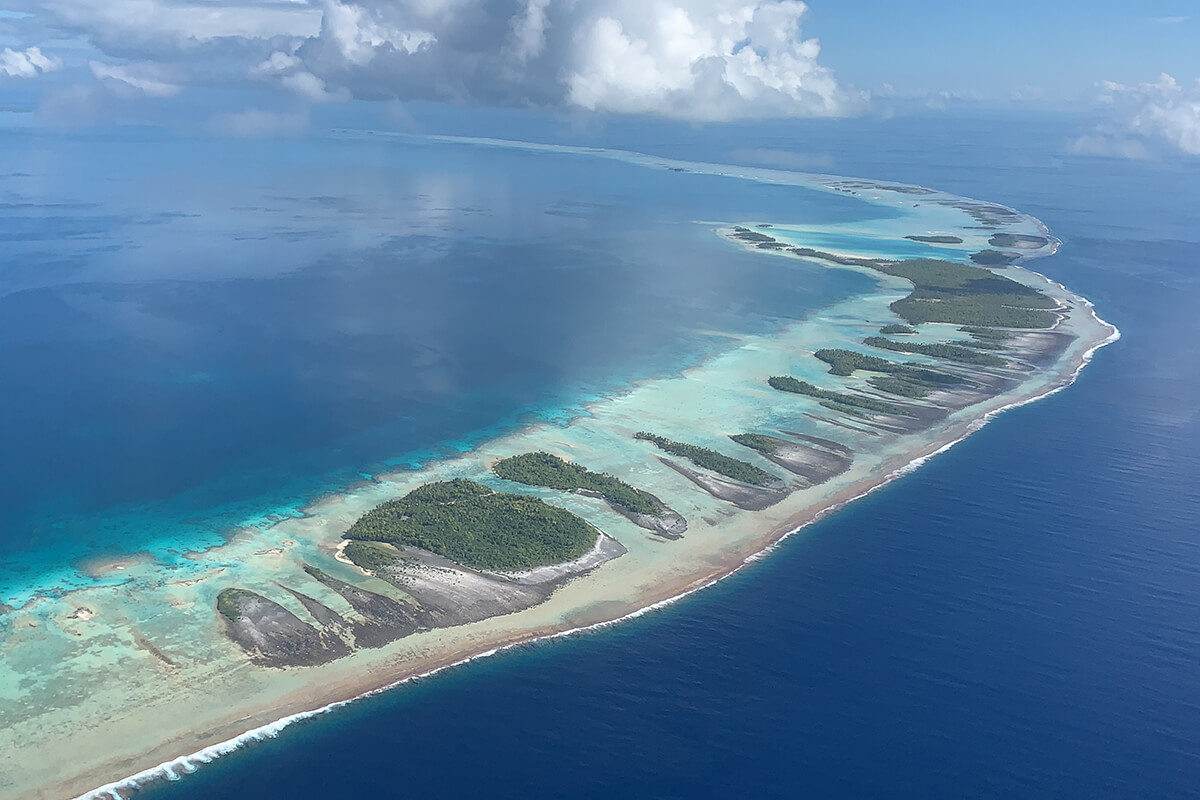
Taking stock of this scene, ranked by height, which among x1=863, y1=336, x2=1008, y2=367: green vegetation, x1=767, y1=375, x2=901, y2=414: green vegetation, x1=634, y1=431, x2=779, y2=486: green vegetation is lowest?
x1=634, y1=431, x2=779, y2=486: green vegetation

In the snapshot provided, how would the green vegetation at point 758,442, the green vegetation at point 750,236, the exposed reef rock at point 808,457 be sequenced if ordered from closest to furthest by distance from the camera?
the exposed reef rock at point 808,457, the green vegetation at point 758,442, the green vegetation at point 750,236

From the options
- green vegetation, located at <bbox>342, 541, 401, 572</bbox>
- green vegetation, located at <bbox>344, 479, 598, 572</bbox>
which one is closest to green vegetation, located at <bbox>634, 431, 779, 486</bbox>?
green vegetation, located at <bbox>344, 479, 598, 572</bbox>

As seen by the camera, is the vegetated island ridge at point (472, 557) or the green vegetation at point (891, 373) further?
the green vegetation at point (891, 373)

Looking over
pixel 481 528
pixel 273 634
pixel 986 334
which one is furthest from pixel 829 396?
pixel 273 634

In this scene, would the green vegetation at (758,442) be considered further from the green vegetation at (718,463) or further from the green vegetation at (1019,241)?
the green vegetation at (1019,241)

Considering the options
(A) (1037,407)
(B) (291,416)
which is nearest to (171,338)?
(B) (291,416)

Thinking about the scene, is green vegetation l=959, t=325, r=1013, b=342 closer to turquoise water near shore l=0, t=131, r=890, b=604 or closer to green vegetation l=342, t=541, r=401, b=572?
turquoise water near shore l=0, t=131, r=890, b=604

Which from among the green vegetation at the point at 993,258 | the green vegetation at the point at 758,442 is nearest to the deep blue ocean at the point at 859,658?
the green vegetation at the point at 758,442
